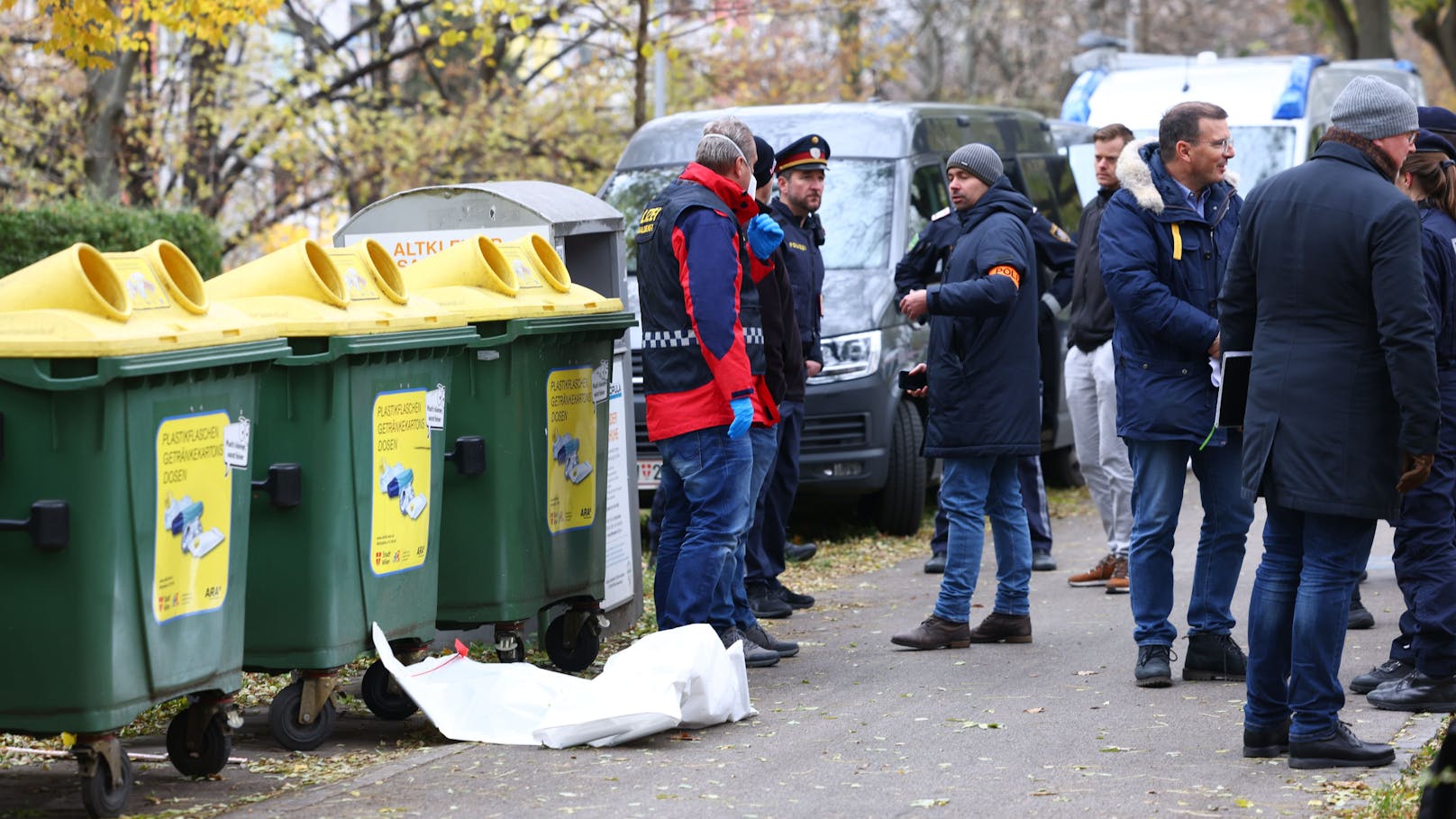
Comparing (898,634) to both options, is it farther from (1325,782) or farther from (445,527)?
(1325,782)

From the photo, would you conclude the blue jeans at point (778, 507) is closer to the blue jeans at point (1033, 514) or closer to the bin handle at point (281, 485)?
the blue jeans at point (1033, 514)

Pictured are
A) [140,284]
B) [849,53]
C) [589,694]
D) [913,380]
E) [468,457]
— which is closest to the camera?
[140,284]

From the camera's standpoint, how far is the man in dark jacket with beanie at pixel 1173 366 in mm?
6461

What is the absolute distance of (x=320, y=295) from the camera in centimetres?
582

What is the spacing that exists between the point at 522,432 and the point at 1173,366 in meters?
2.21

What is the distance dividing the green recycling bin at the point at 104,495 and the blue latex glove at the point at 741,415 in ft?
6.25

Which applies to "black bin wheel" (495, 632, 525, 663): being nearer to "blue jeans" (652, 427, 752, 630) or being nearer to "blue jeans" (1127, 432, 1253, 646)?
"blue jeans" (652, 427, 752, 630)

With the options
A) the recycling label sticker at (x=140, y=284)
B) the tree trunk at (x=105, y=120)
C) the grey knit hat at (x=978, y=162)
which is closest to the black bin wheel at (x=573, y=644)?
the grey knit hat at (x=978, y=162)

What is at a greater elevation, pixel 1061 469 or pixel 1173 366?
pixel 1173 366

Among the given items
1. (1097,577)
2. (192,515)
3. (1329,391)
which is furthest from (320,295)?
(1097,577)

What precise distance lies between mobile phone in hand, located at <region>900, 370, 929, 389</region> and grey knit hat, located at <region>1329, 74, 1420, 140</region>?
2706 millimetres

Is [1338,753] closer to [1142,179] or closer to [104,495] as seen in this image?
[1142,179]

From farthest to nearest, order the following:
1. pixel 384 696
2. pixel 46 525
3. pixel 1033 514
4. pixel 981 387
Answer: pixel 1033 514 → pixel 981 387 → pixel 384 696 → pixel 46 525

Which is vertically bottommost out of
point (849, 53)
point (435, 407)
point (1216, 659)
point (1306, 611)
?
point (1216, 659)
